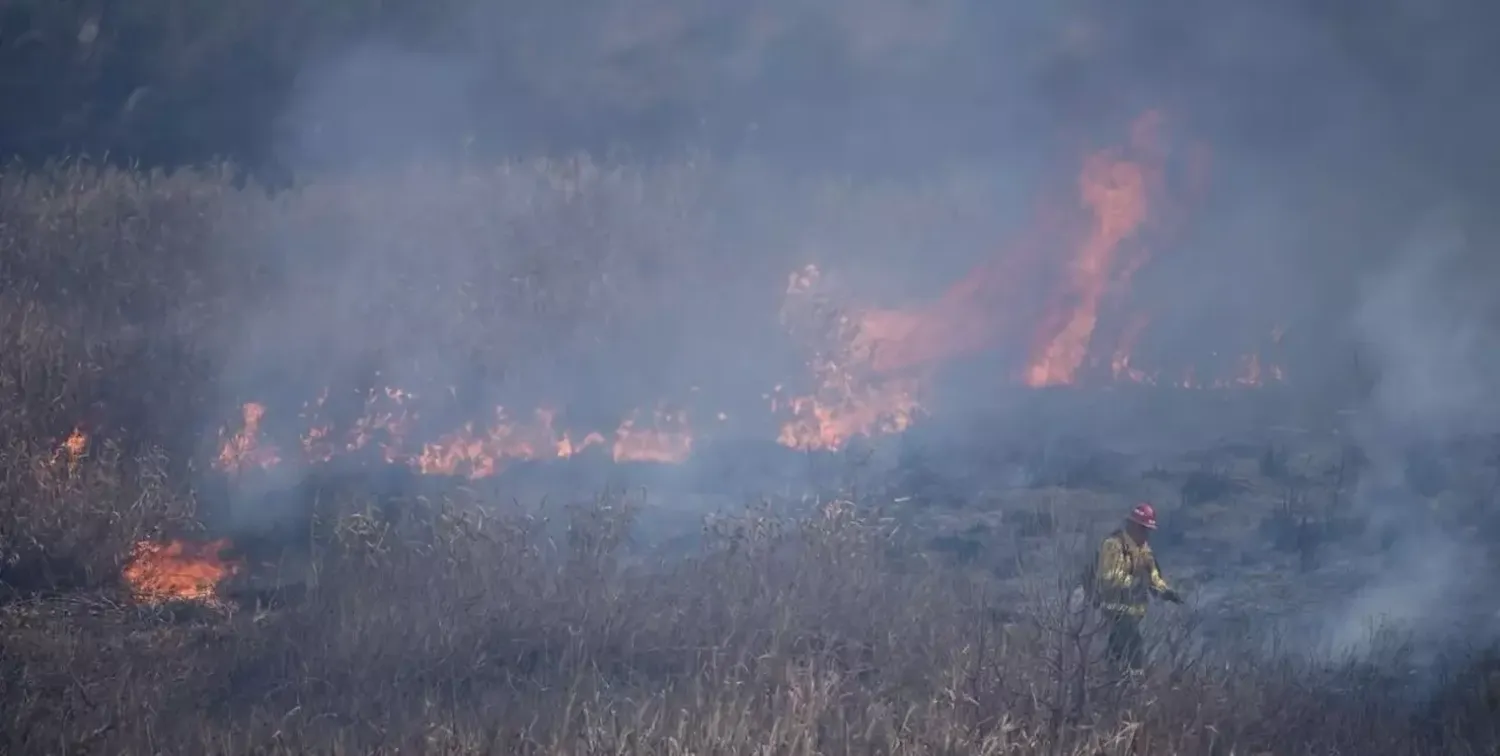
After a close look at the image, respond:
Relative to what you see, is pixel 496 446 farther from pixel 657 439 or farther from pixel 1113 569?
pixel 1113 569

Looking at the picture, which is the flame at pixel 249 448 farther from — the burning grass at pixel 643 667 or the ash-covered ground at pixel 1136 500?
the burning grass at pixel 643 667

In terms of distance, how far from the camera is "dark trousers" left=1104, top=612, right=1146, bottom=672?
709cm

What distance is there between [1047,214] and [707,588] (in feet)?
27.3

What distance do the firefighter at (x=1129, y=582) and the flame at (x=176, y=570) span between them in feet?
20.7

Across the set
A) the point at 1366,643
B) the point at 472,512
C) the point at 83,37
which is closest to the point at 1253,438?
the point at 1366,643

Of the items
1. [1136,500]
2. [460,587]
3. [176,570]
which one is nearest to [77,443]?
[176,570]

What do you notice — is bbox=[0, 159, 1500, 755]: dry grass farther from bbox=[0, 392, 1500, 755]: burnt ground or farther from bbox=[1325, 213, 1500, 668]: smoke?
bbox=[1325, 213, 1500, 668]: smoke

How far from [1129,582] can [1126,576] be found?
0.04 meters

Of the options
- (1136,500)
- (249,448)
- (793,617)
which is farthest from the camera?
(1136,500)

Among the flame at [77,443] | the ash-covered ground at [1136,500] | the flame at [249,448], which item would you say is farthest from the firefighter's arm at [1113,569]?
the flame at [77,443]

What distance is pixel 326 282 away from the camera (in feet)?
43.6

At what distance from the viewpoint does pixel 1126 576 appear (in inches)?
311

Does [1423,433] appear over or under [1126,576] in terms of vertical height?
over

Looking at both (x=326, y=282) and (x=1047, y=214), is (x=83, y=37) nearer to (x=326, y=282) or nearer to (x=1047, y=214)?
(x=326, y=282)
